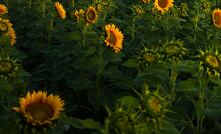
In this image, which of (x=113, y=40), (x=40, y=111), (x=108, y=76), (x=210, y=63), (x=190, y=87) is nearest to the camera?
(x=40, y=111)

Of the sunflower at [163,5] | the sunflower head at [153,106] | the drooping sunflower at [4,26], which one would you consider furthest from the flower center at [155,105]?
the sunflower at [163,5]

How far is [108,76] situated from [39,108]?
43.3 inches

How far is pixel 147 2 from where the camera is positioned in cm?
572

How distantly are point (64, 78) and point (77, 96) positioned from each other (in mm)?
179

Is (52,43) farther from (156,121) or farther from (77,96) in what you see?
(156,121)

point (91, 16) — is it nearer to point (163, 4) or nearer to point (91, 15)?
point (91, 15)

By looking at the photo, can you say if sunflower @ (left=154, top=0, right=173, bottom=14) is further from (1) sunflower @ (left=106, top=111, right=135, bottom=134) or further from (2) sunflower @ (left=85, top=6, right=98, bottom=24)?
(1) sunflower @ (left=106, top=111, right=135, bottom=134)

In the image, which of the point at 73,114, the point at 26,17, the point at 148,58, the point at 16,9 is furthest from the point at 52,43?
the point at 148,58

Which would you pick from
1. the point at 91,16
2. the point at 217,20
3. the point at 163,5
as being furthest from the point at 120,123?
the point at 163,5

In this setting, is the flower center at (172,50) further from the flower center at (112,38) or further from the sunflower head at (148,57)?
the flower center at (112,38)

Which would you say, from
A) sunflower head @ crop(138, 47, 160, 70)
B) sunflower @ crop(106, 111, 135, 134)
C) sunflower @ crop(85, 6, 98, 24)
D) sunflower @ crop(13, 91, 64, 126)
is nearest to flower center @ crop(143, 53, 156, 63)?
sunflower head @ crop(138, 47, 160, 70)

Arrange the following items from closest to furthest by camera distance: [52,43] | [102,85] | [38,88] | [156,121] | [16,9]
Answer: [156,121]
[102,85]
[38,88]
[52,43]
[16,9]

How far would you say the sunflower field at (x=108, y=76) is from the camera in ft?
7.48

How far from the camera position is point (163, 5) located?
17.7 ft
